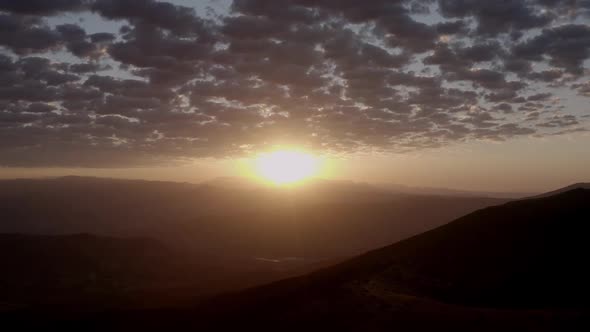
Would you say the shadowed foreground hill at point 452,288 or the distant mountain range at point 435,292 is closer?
the shadowed foreground hill at point 452,288

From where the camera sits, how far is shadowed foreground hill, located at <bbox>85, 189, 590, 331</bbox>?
2620cm

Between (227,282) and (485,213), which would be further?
(227,282)

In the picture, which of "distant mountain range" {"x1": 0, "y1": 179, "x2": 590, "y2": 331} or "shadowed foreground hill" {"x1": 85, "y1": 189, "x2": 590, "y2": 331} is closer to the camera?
"shadowed foreground hill" {"x1": 85, "y1": 189, "x2": 590, "y2": 331}

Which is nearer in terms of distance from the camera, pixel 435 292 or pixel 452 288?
pixel 435 292

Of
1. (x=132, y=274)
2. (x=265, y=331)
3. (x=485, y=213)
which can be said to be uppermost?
(x=485, y=213)

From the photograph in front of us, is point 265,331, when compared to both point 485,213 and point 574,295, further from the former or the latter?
point 485,213

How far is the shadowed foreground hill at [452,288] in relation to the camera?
26203 mm

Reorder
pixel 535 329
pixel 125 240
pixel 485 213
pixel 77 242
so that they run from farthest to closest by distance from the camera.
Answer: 1. pixel 125 240
2. pixel 77 242
3. pixel 485 213
4. pixel 535 329

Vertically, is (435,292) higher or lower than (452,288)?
lower

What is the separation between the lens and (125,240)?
115562 mm

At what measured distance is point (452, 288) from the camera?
35.7 metres

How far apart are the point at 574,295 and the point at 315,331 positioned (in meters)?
20.5

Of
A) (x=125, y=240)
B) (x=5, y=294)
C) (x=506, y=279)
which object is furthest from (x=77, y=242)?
(x=506, y=279)

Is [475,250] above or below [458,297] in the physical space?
above
